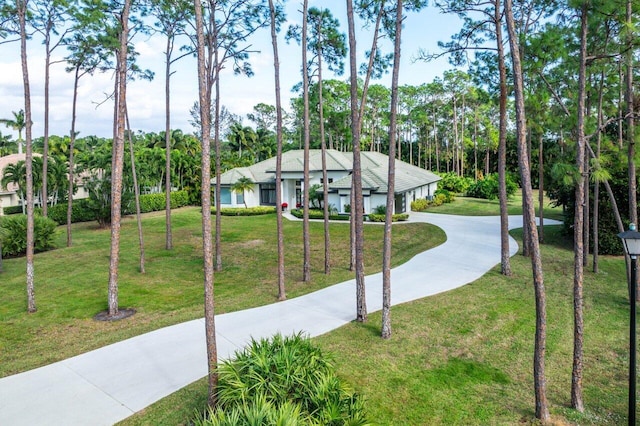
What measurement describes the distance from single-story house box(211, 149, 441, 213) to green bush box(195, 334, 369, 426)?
21.6 m

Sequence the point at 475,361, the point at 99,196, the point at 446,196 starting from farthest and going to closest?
the point at 446,196
the point at 99,196
the point at 475,361

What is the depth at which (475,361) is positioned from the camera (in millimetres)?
8102

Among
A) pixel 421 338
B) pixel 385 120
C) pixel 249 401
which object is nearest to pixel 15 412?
pixel 249 401

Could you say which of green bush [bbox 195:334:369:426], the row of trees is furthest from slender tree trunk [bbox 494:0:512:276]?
green bush [bbox 195:334:369:426]

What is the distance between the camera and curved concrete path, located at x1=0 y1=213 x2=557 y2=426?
630 cm

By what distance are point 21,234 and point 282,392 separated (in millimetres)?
19212

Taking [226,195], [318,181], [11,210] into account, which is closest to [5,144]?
[11,210]

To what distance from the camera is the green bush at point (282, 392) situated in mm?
4855

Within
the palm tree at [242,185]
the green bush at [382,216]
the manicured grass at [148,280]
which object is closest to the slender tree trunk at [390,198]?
the manicured grass at [148,280]

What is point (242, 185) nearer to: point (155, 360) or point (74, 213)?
point (74, 213)

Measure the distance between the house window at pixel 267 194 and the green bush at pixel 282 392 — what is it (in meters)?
28.1

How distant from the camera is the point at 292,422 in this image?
458cm

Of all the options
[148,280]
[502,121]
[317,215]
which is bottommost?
[148,280]

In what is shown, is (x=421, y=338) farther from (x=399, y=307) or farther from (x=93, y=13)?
(x=93, y=13)
